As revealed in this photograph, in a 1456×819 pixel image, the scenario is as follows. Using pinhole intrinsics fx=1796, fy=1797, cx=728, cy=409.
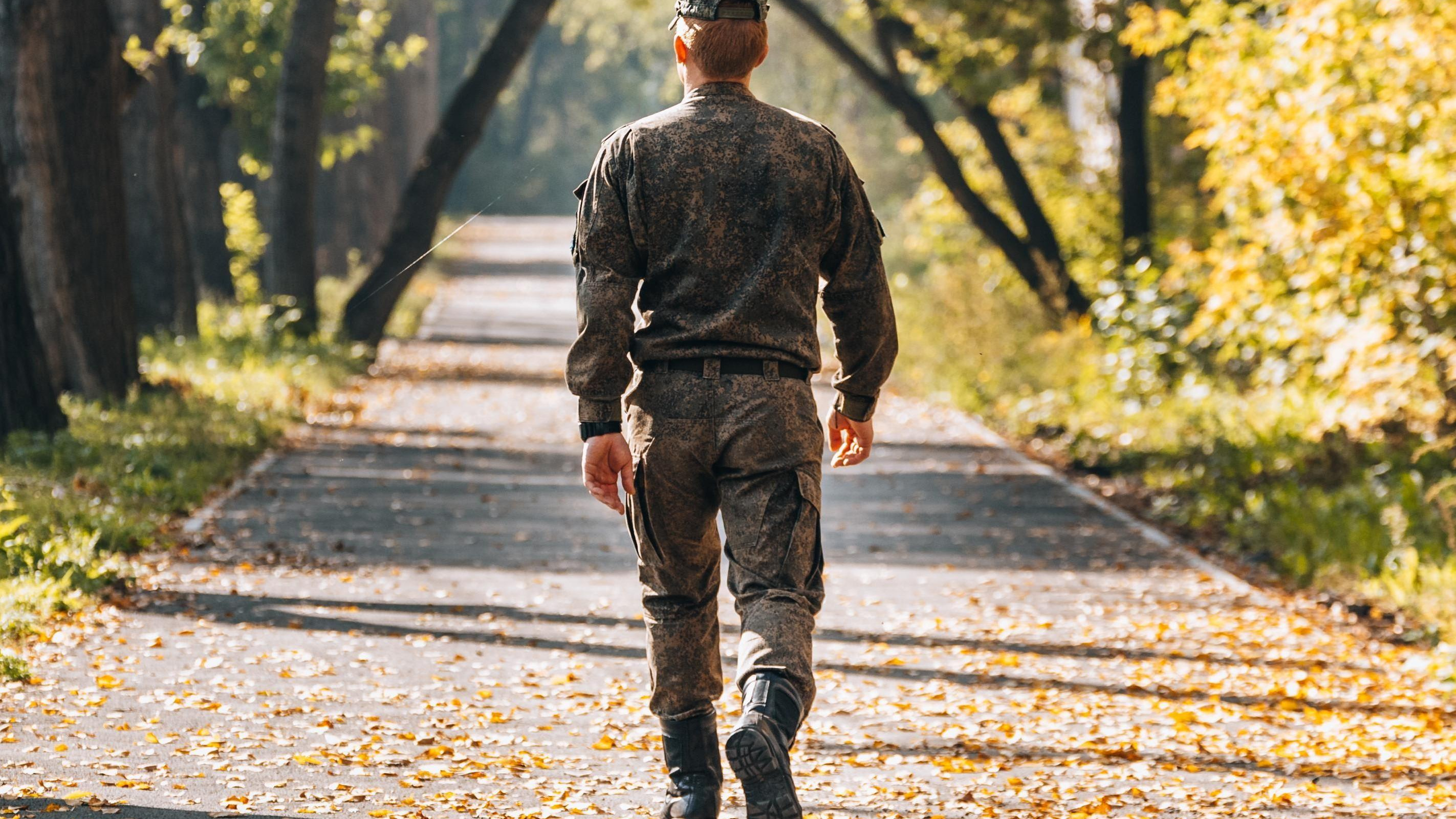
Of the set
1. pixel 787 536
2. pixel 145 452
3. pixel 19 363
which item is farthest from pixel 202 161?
pixel 787 536

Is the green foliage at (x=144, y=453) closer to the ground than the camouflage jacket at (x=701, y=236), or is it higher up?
closer to the ground

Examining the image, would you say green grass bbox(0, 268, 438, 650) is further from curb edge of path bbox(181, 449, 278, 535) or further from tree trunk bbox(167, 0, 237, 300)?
tree trunk bbox(167, 0, 237, 300)

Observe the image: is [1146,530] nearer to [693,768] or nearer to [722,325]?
[693,768]

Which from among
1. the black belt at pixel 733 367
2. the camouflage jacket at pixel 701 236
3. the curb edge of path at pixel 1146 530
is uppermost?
the camouflage jacket at pixel 701 236

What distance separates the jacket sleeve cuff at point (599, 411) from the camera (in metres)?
4.32

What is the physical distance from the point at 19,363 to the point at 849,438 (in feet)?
27.1

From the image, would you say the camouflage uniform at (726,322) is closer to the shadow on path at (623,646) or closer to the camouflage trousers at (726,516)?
the camouflage trousers at (726,516)

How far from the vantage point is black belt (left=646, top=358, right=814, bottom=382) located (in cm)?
432

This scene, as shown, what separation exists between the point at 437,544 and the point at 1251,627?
4333mm

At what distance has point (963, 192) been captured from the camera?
19094 millimetres

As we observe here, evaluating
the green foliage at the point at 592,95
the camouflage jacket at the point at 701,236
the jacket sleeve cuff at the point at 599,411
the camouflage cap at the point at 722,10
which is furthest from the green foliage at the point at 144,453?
the green foliage at the point at 592,95

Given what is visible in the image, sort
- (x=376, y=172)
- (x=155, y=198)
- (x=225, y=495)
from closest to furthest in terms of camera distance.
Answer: (x=225, y=495)
(x=155, y=198)
(x=376, y=172)

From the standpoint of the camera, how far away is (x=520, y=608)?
328 inches

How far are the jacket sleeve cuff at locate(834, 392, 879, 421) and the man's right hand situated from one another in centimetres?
1
